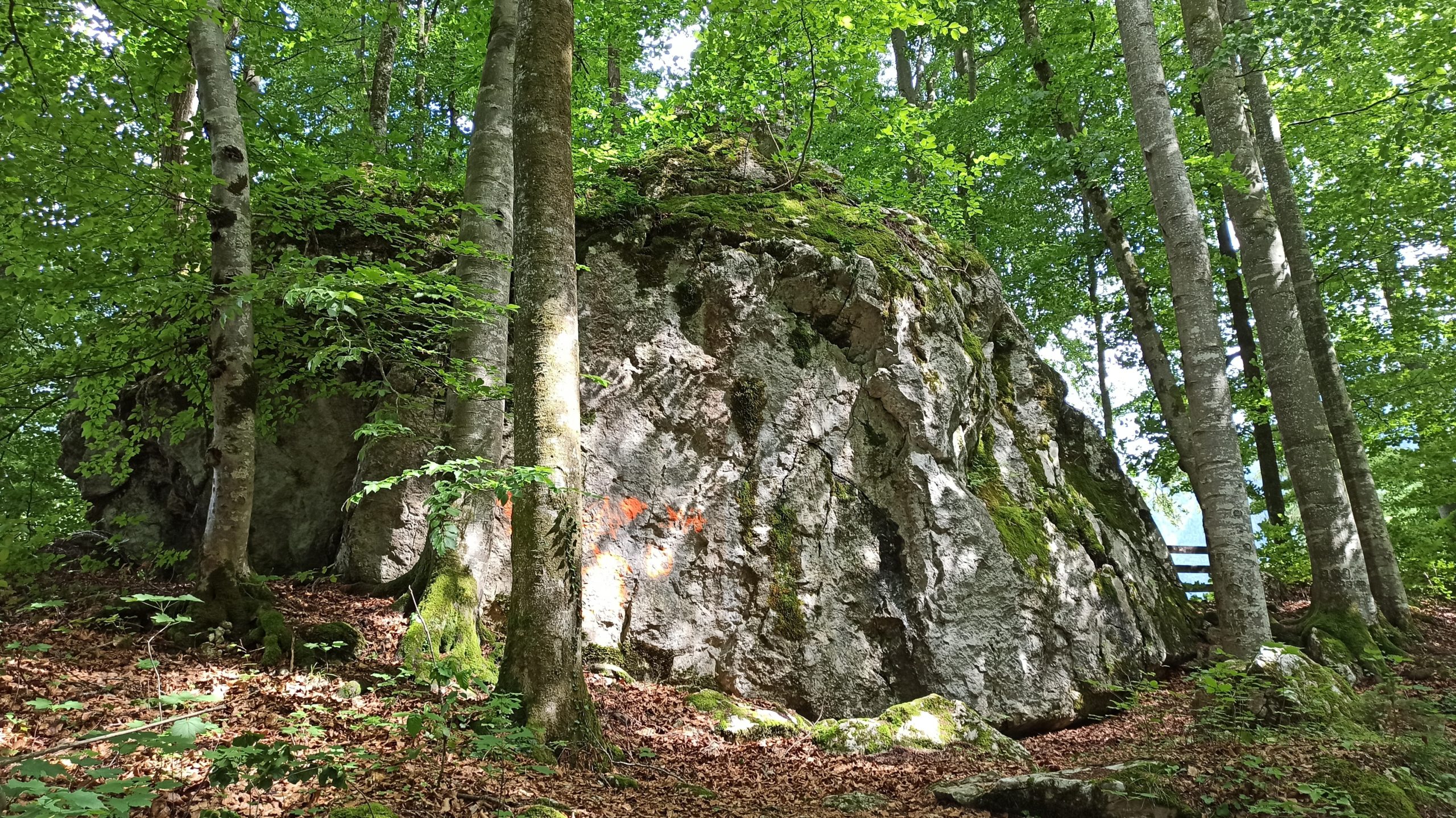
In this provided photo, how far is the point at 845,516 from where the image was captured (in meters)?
8.48

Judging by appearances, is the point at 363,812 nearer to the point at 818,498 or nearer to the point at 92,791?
the point at 92,791

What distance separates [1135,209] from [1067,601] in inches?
387

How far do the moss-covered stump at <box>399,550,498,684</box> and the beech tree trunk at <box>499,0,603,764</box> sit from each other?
110 cm

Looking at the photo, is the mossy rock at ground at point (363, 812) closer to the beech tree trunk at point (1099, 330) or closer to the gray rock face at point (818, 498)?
the gray rock face at point (818, 498)

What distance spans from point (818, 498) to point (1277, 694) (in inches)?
182

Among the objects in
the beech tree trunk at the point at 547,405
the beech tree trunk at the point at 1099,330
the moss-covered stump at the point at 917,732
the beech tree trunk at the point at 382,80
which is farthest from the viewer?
the beech tree trunk at the point at 1099,330

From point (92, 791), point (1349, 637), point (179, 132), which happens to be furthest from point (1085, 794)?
point (179, 132)

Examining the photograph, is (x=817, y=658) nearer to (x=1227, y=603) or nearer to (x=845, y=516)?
(x=845, y=516)

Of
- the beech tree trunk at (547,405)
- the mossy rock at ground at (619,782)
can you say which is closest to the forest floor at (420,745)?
the mossy rock at ground at (619,782)

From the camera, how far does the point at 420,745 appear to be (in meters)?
4.11

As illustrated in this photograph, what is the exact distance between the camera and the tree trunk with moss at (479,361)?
559 cm

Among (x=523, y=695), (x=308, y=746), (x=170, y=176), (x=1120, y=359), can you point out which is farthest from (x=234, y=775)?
(x=1120, y=359)

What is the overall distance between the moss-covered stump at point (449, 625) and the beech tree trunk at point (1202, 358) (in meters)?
6.91

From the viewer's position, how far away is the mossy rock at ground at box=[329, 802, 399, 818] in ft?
9.66
